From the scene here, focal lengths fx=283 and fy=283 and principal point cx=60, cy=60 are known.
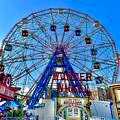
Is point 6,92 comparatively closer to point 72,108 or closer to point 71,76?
point 72,108

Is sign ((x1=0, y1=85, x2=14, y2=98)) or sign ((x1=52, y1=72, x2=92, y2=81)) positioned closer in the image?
sign ((x1=0, y1=85, x2=14, y2=98))

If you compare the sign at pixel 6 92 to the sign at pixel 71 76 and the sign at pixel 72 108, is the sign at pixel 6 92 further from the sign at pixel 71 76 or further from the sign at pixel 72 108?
the sign at pixel 71 76

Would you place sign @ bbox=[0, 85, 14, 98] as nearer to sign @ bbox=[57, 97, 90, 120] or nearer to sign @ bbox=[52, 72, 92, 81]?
sign @ bbox=[57, 97, 90, 120]

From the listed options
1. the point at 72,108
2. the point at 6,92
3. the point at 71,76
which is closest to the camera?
the point at 6,92

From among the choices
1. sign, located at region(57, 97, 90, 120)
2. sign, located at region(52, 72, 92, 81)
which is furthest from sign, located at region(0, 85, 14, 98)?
sign, located at region(52, 72, 92, 81)

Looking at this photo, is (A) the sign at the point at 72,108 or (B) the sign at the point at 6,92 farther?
(A) the sign at the point at 72,108

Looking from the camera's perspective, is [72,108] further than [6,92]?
Yes

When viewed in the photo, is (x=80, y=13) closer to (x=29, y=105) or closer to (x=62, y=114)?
(x=29, y=105)

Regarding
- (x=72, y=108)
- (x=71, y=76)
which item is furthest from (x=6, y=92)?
(x=71, y=76)

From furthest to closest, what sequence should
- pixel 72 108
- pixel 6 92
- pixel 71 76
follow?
pixel 71 76 → pixel 72 108 → pixel 6 92

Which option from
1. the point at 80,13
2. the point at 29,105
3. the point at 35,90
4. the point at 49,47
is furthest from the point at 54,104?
the point at 80,13

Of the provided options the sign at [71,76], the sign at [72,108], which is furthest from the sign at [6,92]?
the sign at [71,76]

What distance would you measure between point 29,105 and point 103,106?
27.7 feet

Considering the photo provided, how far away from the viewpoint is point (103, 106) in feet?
77.5
